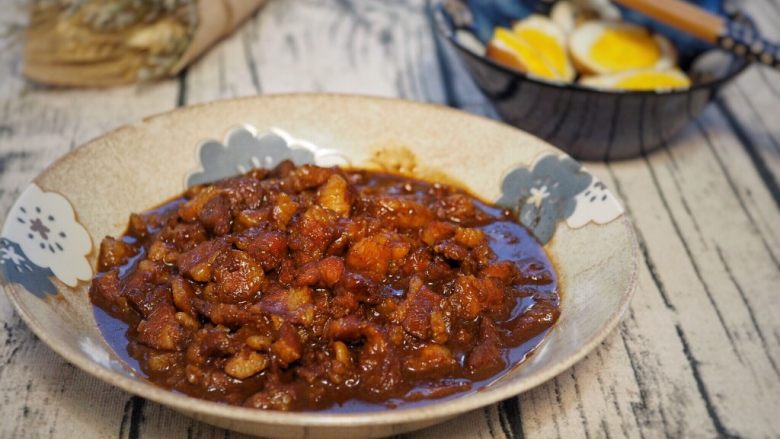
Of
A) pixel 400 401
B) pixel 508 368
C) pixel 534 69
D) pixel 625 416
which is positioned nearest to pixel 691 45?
pixel 534 69

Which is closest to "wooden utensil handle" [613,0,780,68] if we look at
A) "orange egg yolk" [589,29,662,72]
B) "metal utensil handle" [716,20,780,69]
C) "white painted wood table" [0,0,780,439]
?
"metal utensil handle" [716,20,780,69]

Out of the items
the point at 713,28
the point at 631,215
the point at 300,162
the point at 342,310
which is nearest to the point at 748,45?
the point at 713,28

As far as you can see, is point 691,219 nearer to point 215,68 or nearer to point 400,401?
point 400,401

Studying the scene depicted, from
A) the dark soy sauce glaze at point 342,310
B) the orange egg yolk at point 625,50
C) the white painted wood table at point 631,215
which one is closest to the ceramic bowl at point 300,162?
the dark soy sauce glaze at point 342,310

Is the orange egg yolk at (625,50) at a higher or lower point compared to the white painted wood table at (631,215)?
higher

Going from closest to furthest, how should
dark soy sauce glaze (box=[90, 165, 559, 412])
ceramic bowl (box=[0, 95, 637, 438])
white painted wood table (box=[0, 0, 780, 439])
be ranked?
ceramic bowl (box=[0, 95, 637, 438])
dark soy sauce glaze (box=[90, 165, 559, 412])
white painted wood table (box=[0, 0, 780, 439])

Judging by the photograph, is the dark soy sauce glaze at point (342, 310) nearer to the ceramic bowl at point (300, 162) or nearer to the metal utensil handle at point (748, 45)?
the ceramic bowl at point (300, 162)

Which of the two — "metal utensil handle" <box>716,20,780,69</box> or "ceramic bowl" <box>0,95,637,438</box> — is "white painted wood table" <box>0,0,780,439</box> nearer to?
"ceramic bowl" <box>0,95,637,438</box>
